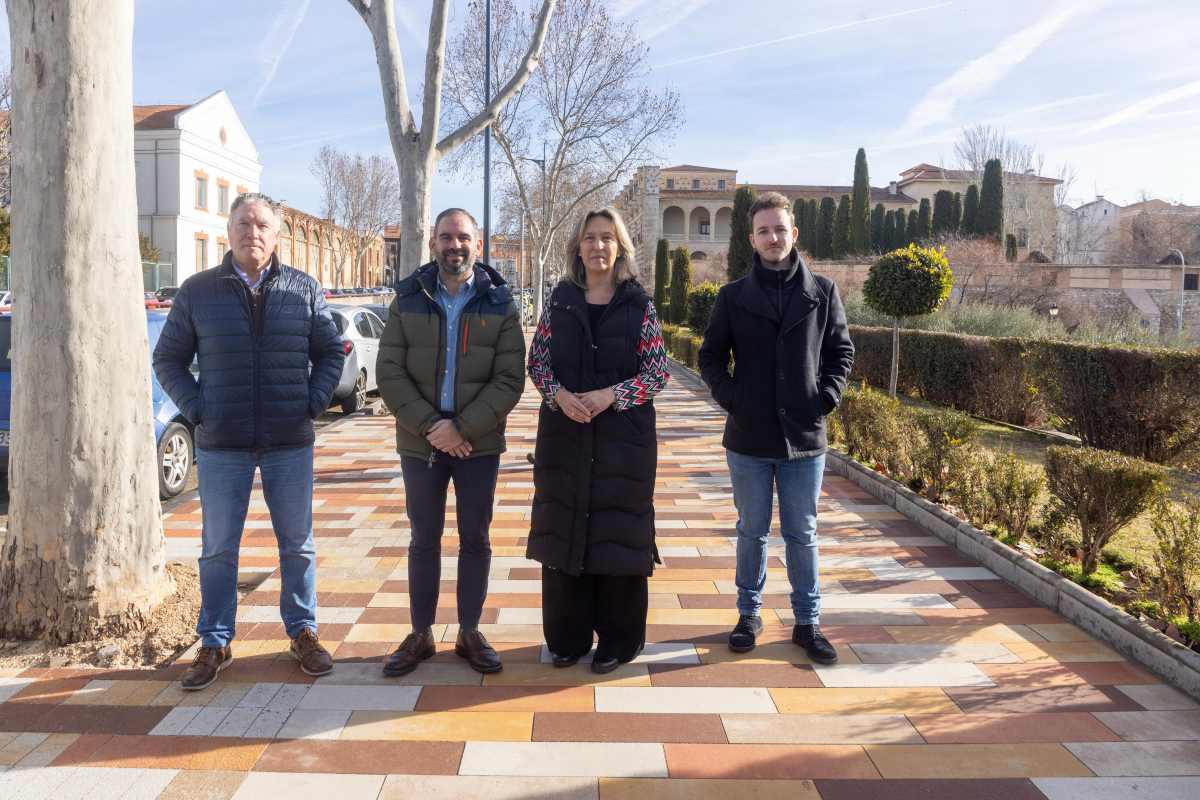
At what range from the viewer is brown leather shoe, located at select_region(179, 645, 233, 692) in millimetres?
3416

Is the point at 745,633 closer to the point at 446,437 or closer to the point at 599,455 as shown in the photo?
the point at 599,455

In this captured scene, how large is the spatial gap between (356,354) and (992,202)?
1984 inches

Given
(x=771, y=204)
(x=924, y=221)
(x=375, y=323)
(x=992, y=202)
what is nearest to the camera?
(x=771, y=204)

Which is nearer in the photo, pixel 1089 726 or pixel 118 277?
pixel 1089 726

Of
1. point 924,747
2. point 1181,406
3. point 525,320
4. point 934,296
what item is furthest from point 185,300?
point 525,320

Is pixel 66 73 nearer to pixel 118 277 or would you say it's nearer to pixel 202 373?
pixel 118 277

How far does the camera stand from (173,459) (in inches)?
289

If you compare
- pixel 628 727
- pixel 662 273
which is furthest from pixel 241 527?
pixel 662 273

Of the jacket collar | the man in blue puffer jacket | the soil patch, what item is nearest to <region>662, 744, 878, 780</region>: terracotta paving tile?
the man in blue puffer jacket

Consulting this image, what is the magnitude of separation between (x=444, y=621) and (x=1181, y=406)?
7.47m

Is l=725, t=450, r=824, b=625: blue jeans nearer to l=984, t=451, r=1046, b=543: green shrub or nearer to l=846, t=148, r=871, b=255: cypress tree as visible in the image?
l=984, t=451, r=1046, b=543: green shrub

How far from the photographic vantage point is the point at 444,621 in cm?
422

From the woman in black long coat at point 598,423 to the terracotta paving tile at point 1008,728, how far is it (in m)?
1.19

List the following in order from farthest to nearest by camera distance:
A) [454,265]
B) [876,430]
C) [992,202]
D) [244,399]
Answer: [992,202], [876,430], [454,265], [244,399]
